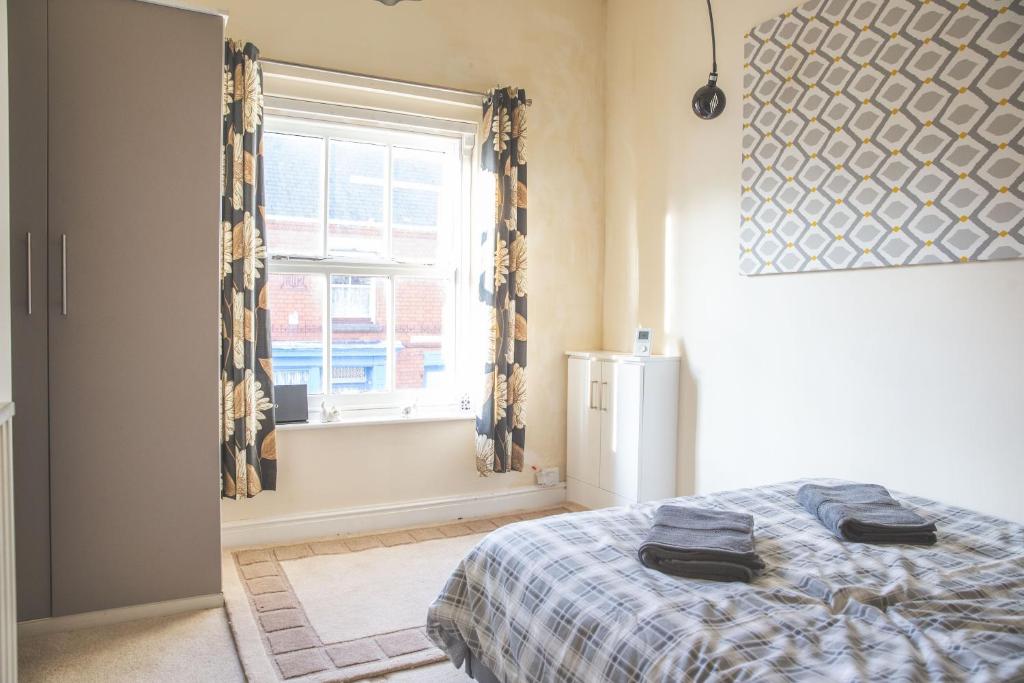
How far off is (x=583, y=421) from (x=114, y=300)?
2430mm

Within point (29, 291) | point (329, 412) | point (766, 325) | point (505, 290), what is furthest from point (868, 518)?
point (29, 291)

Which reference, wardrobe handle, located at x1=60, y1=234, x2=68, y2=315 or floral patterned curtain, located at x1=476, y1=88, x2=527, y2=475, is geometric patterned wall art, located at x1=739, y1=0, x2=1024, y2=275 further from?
wardrobe handle, located at x1=60, y1=234, x2=68, y2=315

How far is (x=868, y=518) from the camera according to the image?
1992 mm

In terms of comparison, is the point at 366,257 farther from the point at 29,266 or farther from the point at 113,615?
the point at 113,615

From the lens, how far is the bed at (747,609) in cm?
131

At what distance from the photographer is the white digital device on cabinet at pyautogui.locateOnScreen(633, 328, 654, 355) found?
12.0 feet

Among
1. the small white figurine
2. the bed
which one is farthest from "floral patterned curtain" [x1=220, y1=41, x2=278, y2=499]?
the bed

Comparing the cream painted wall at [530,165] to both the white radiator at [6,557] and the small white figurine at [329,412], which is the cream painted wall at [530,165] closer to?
the small white figurine at [329,412]

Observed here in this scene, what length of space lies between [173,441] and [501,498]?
6.24 ft

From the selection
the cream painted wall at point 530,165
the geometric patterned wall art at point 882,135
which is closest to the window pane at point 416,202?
the cream painted wall at point 530,165

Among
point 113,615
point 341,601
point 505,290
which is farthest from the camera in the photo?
point 505,290

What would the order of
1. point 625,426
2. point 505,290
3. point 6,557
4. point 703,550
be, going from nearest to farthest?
point 703,550
point 6,557
point 625,426
point 505,290

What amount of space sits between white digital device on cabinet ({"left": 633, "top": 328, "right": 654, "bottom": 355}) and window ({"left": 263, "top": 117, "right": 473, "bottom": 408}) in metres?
0.97

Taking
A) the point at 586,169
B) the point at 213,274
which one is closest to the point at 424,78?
the point at 586,169
